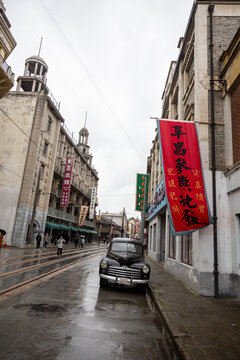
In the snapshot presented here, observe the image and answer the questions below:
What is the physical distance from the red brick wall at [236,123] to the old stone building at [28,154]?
71.0ft

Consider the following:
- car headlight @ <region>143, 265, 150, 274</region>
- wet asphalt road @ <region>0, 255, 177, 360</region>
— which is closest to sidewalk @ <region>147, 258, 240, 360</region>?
wet asphalt road @ <region>0, 255, 177, 360</region>

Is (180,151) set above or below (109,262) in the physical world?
above

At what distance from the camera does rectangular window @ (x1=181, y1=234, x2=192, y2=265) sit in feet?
32.6

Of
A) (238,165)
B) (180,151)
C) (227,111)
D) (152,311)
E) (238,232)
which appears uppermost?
(227,111)

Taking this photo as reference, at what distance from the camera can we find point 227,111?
9.13m

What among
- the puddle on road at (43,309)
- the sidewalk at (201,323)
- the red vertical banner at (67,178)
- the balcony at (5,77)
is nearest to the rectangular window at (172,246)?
the sidewalk at (201,323)

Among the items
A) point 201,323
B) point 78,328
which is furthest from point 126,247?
point 78,328

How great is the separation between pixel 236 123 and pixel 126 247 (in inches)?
252

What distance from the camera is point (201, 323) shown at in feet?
16.1

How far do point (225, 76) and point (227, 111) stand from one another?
4.75 feet

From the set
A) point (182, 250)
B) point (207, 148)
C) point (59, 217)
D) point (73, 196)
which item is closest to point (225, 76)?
point (207, 148)

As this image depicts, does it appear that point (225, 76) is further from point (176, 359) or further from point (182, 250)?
point (176, 359)

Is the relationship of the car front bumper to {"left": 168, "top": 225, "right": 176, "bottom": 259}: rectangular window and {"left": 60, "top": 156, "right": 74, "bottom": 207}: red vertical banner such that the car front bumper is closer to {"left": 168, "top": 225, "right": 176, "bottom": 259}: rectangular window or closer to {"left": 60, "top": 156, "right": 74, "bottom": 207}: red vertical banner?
{"left": 168, "top": 225, "right": 176, "bottom": 259}: rectangular window

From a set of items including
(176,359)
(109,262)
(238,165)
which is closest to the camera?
(176,359)
